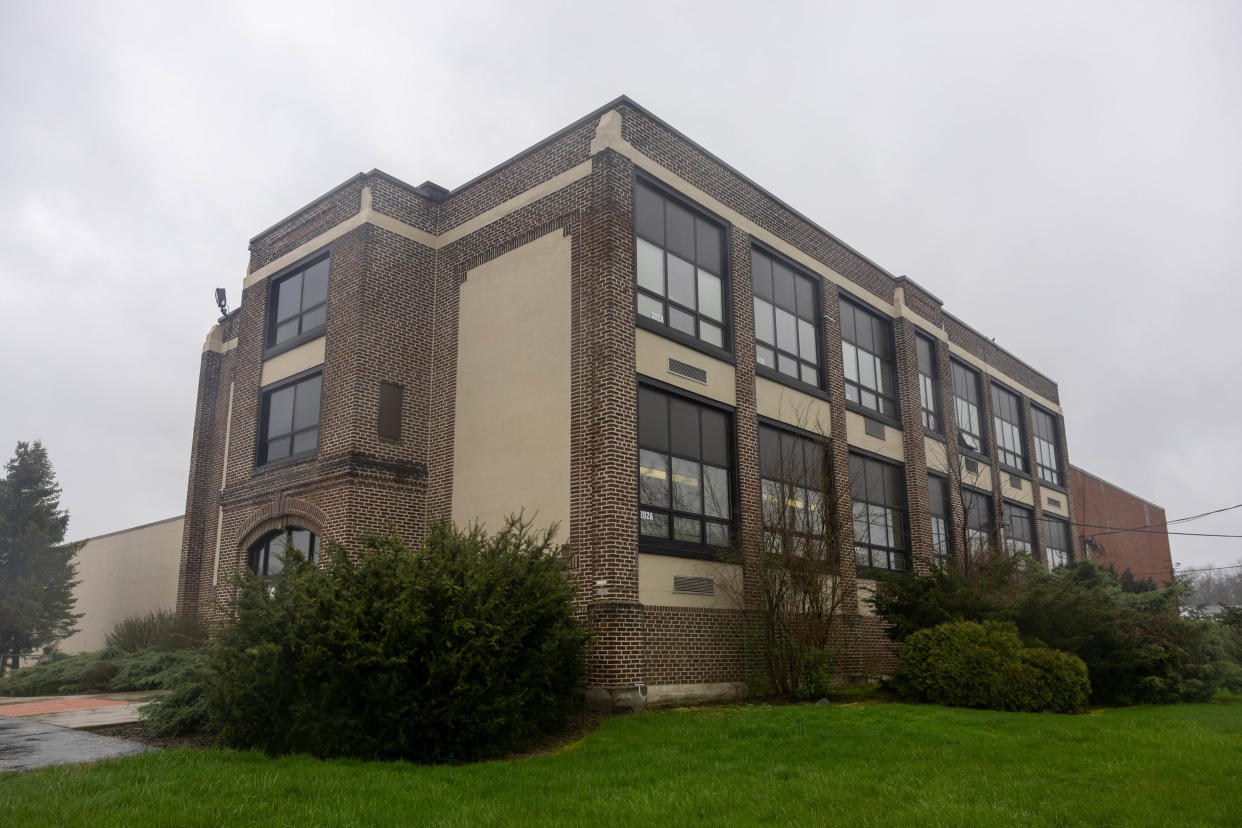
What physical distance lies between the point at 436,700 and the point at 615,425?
5.95m

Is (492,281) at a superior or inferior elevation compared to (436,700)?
superior

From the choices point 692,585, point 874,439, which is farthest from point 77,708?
point 874,439

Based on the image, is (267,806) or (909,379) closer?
(267,806)

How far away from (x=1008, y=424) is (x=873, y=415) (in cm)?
1061

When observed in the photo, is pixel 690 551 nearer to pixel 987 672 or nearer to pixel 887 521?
pixel 987 672

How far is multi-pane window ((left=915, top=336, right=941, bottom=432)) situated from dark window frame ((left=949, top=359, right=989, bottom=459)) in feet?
2.59

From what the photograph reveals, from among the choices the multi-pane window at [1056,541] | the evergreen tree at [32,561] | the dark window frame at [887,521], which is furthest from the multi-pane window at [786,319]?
the evergreen tree at [32,561]

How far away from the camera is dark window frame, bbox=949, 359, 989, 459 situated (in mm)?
26500

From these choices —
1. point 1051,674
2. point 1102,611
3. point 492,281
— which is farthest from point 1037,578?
point 492,281

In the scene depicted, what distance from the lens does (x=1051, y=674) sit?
46.0ft

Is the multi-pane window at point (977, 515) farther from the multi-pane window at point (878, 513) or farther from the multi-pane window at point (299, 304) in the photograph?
the multi-pane window at point (299, 304)

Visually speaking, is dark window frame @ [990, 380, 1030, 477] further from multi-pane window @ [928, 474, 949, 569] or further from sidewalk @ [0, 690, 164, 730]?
sidewalk @ [0, 690, 164, 730]

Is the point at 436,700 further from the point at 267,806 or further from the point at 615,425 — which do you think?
the point at 615,425

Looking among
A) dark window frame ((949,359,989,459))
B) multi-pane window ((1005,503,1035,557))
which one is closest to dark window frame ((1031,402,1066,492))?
multi-pane window ((1005,503,1035,557))
